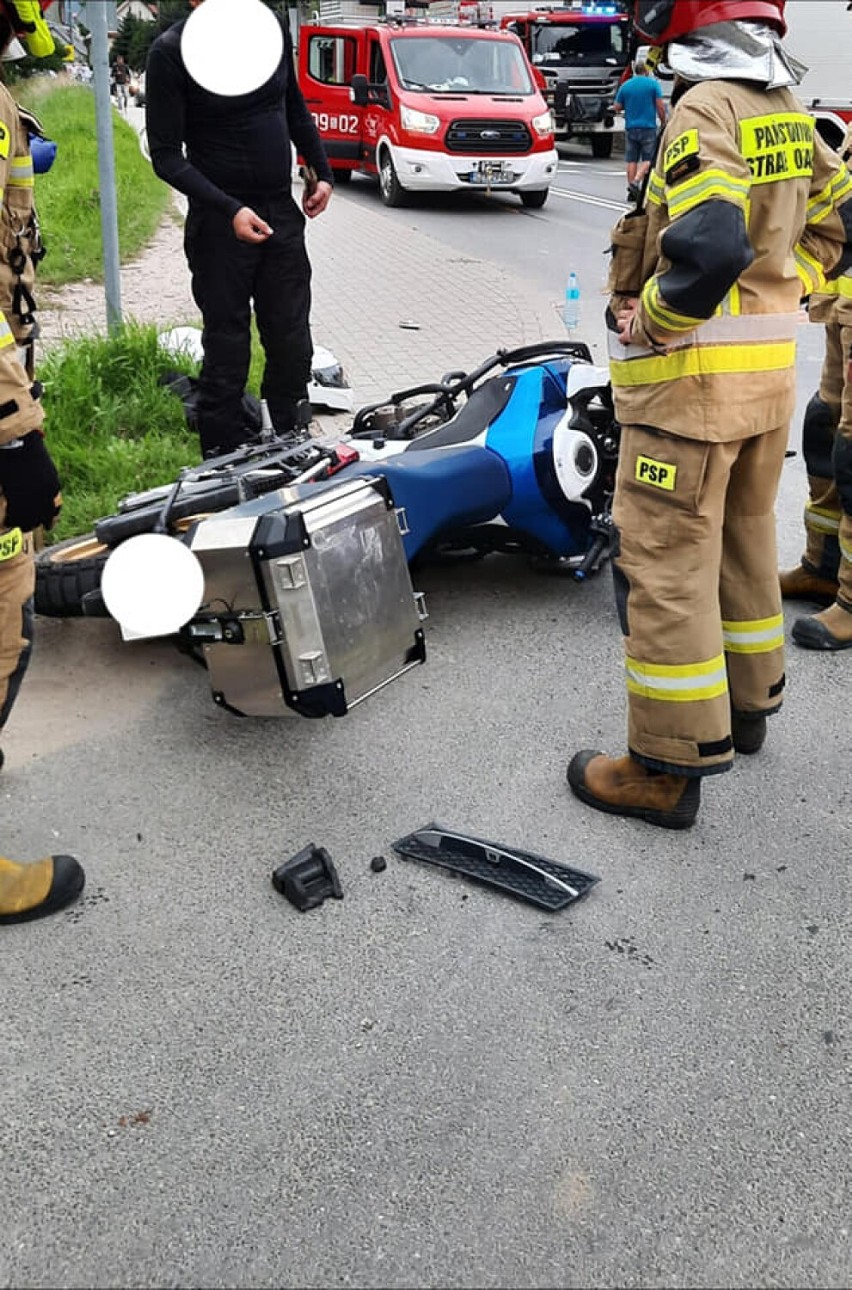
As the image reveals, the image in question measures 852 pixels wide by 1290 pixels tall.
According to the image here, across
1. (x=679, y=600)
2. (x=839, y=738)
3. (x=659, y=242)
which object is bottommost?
(x=839, y=738)

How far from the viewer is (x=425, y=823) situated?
3.10m

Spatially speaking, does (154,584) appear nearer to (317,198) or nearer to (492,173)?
(317,198)

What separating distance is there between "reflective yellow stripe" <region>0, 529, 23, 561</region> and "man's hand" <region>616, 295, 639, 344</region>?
4.76 feet

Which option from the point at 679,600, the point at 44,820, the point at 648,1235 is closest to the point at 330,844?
the point at 44,820

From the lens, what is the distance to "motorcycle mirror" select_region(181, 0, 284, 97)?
4.46 metres

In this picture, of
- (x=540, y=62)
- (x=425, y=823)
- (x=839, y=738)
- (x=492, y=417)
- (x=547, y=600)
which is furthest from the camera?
(x=540, y=62)

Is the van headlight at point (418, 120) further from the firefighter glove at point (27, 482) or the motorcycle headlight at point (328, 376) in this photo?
the firefighter glove at point (27, 482)

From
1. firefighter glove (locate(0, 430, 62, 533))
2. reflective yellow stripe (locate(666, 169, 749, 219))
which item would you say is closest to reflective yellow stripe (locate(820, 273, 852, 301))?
reflective yellow stripe (locate(666, 169, 749, 219))

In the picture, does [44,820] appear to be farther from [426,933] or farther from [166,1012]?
[426,933]

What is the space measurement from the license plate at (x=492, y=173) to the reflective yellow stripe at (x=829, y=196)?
12.6m

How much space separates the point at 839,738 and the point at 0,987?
2429 millimetres

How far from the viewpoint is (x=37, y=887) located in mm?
2695

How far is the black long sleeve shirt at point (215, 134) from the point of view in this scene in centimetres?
454

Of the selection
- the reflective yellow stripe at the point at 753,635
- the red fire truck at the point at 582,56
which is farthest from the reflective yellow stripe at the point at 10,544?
the red fire truck at the point at 582,56
